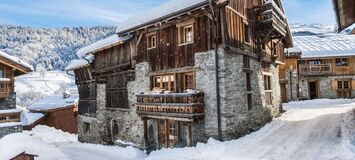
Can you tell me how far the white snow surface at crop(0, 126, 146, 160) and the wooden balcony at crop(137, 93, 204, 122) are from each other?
10.7 ft

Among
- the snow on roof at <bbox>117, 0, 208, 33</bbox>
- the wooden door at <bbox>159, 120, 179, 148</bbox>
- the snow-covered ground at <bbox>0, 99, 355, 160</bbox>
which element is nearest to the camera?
the snow-covered ground at <bbox>0, 99, 355, 160</bbox>

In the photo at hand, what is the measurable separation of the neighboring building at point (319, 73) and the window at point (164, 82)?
22.1 metres

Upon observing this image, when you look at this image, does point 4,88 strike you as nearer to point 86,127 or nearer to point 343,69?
point 86,127

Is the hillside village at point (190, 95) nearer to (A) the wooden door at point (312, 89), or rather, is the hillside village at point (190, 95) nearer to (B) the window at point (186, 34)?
(B) the window at point (186, 34)

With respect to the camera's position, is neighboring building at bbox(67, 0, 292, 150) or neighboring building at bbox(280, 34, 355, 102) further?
neighboring building at bbox(280, 34, 355, 102)

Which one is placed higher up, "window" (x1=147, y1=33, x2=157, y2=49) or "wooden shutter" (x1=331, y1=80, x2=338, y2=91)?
"window" (x1=147, y1=33, x2=157, y2=49)

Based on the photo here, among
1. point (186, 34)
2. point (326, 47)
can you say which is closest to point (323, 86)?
point (326, 47)

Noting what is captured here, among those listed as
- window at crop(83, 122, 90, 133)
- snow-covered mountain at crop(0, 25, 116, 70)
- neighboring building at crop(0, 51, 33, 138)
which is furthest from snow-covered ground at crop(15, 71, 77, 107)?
neighboring building at crop(0, 51, 33, 138)

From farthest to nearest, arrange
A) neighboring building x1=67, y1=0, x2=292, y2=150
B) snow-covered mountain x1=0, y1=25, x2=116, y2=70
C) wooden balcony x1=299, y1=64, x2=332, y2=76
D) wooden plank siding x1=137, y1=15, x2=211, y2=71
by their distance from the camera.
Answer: snow-covered mountain x1=0, y1=25, x2=116, y2=70 < wooden balcony x1=299, y1=64, x2=332, y2=76 < wooden plank siding x1=137, y1=15, x2=211, y2=71 < neighboring building x1=67, y1=0, x2=292, y2=150

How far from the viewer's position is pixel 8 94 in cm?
2273

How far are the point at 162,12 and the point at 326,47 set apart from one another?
2886cm

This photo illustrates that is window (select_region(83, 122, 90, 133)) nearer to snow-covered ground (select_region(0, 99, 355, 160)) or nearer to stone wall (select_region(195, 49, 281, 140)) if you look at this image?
snow-covered ground (select_region(0, 99, 355, 160))

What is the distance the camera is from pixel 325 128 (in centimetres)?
1714

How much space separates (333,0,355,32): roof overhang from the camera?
12.5 meters
